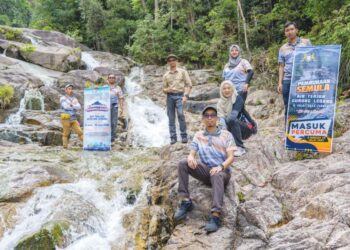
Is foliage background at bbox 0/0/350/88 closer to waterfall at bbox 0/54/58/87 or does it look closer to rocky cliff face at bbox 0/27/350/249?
rocky cliff face at bbox 0/27/350/249

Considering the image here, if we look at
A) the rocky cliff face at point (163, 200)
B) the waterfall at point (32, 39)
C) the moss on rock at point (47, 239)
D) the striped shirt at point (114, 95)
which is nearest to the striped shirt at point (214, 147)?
the rocky cliff face at point (163, 200)

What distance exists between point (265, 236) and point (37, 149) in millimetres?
6600

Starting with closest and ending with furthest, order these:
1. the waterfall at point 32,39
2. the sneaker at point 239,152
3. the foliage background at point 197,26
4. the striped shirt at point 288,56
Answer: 1. the sneaker at point 239,152
2. the striped shirt at point 288,56
3. the foliage background at point 197,26
4. the waterfall at point 32,39

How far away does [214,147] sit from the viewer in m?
5.05

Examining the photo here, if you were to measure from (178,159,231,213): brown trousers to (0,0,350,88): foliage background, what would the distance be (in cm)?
773

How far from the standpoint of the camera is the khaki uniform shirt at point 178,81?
7348mm

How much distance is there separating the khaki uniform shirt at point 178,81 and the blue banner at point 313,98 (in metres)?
2.13

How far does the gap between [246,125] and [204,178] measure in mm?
2430

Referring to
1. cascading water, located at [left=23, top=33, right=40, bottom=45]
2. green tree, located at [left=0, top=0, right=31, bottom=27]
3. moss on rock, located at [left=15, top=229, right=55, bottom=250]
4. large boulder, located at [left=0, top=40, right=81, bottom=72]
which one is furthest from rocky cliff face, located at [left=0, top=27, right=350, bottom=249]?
green tree, located at [left=0, top=0, right=31, bottom=27]

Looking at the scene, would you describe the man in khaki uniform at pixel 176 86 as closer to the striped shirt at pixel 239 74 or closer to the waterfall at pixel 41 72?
the striped shirt at pixel 239 74

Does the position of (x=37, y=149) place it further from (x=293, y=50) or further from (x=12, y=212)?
(x=293, y=50)

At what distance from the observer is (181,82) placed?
290 inches

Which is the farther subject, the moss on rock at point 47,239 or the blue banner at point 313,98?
the blue banner at point 313,98

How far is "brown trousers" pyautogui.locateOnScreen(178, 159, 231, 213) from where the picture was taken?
4.64 metres
